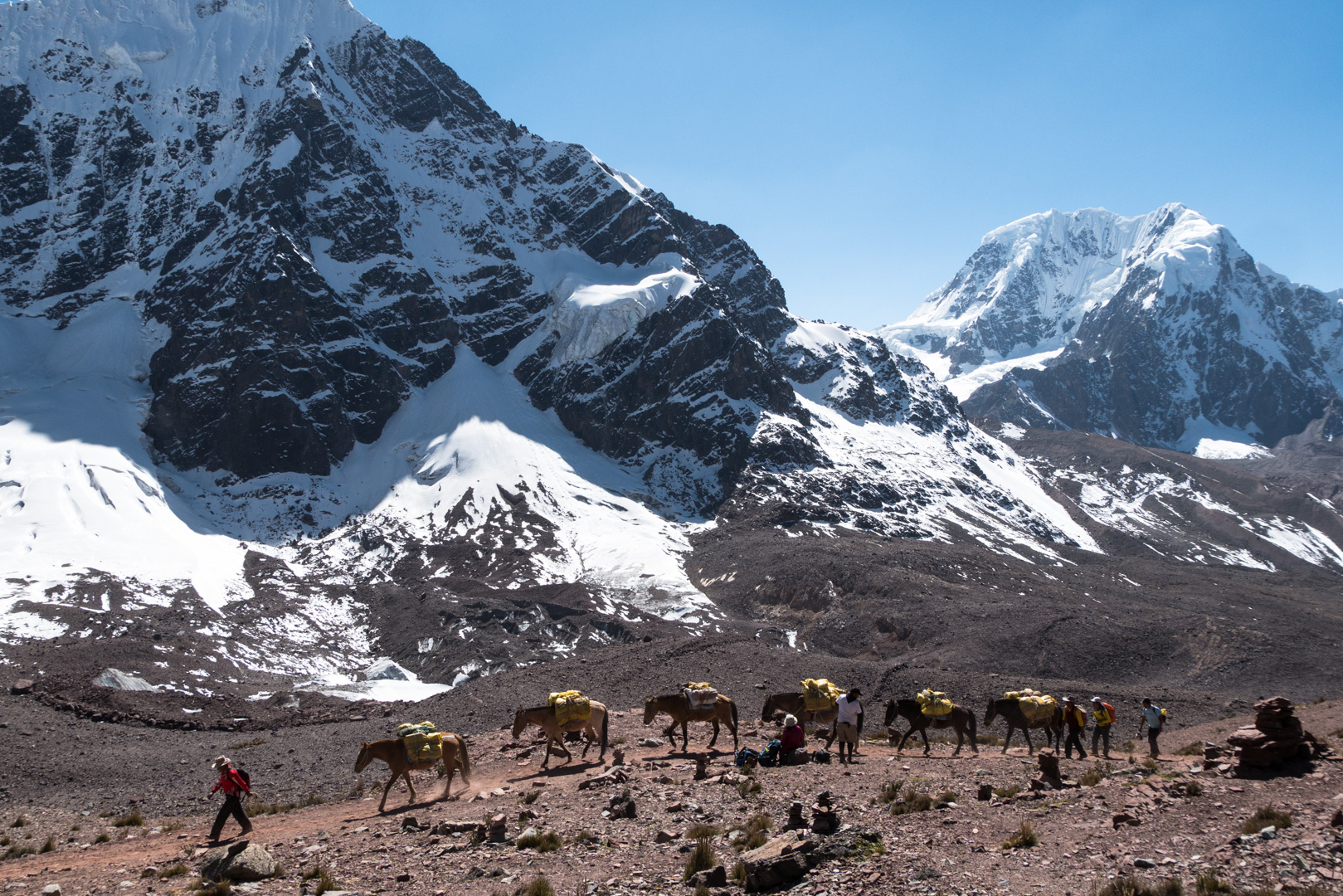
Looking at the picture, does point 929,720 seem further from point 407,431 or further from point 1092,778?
point 407,431

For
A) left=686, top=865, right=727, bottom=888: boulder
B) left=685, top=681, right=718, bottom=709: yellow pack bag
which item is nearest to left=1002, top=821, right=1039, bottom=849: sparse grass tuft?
left=686, top=865, right=727, bottom=888: boulder

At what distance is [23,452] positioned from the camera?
9662 cm

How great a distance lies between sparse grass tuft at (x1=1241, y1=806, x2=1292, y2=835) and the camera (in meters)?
11.7

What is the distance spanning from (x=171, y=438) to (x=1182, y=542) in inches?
Result: 6146

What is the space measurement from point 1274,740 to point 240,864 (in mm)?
17733

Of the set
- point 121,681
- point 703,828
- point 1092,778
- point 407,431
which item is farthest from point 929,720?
point 407,431

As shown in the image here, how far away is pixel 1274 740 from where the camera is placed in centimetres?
1562

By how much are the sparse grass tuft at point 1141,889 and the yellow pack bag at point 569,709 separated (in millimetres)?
13016

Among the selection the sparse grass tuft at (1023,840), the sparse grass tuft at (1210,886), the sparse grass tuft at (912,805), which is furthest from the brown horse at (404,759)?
the sparse grass tuft at (1210,886)

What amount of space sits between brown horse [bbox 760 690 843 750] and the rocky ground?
1243 mm

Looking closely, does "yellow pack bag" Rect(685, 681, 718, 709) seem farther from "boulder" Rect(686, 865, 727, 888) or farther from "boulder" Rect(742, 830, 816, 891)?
"boulder" Rect(686, 865, 727, 888)

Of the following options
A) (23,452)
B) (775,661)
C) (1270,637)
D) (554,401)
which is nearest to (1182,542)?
(1270,637)

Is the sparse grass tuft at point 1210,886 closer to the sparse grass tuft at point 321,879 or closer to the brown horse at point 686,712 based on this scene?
the sparse grass tuft at point 321,879

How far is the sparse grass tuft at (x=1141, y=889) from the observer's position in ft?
32.0
